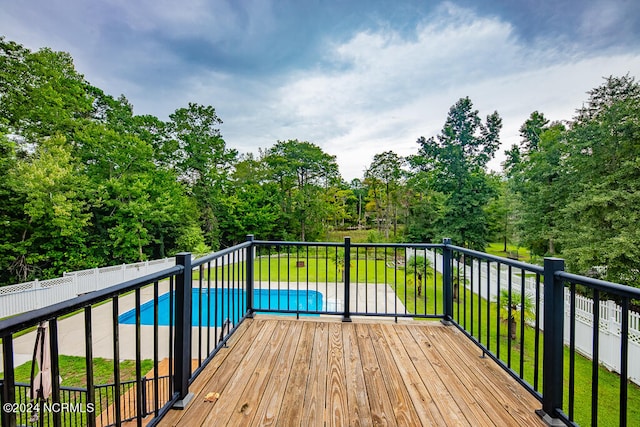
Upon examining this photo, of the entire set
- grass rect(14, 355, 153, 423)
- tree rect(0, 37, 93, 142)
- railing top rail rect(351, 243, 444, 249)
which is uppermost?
tree rect(0, 37, 93, 142)

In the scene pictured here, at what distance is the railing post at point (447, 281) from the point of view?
2918mm

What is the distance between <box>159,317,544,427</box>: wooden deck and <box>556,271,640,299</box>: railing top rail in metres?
0.82

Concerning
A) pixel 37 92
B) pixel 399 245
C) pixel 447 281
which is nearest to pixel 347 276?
pixel 399 245

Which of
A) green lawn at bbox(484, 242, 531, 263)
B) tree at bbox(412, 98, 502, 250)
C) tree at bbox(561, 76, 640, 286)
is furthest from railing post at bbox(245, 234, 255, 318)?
green lawn at bbox(484, 242, 531, 263)

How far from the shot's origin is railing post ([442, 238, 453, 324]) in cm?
292

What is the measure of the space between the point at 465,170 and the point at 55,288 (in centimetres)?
1951

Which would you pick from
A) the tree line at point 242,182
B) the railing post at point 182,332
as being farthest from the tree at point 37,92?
the railing post at point 182,332

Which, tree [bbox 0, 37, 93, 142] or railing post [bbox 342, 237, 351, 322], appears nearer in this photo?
railing post [bbox 342, 237, 351, 322]

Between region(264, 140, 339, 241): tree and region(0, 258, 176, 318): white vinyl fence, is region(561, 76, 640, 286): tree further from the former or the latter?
region(264, 140, 339, 241): tree

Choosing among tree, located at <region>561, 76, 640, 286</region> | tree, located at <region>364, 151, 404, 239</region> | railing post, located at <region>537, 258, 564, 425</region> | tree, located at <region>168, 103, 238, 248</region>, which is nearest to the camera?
railing post, located at <region>537, 258, 564, 425</region>

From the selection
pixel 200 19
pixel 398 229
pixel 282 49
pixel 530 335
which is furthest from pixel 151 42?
pixel 398 229

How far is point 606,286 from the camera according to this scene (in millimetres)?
1238

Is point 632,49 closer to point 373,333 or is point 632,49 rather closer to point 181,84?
point 373,333

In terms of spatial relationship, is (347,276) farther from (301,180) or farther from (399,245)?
(301,180)
